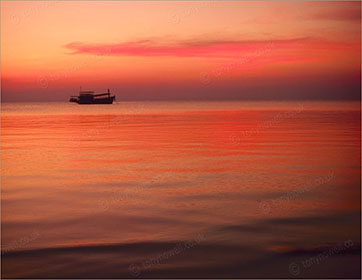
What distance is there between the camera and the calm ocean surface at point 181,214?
8195 mm

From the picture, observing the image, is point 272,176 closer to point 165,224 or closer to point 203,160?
point 203,160

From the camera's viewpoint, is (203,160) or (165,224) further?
(203,160)

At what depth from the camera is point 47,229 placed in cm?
1023

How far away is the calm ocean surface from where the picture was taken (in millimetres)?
8195

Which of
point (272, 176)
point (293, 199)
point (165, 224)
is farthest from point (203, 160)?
point (165, 224)

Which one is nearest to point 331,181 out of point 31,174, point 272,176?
point 272,176

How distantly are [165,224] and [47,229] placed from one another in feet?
8.56

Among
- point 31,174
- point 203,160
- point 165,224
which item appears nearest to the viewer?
point 165,224

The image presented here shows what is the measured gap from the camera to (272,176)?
53.2 feet

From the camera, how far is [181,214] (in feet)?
37.3

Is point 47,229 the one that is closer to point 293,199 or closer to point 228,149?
point 293,199

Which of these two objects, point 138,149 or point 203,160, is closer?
point 203,160

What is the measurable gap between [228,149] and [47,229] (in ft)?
48.9

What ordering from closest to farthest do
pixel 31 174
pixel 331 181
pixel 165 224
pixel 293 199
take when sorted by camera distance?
pixel 165 224, pixel 293 199, pixel 331 181, pixel 31 174
